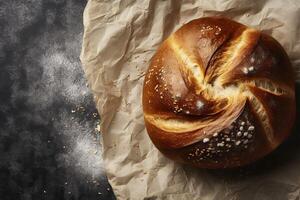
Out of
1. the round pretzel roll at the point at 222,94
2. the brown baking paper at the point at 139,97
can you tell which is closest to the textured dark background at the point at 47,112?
the brown baking paper at the point at 139,97

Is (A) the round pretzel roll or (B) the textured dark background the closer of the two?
(A) the round pretzel roll

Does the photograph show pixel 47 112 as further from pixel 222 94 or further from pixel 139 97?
pixel 222 94

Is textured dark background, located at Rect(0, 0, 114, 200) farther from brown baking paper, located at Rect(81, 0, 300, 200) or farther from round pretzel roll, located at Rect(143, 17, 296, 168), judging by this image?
round pretzel roll, located at Rect(143, 17, 296, 168)

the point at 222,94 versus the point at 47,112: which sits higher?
the point at 222,94

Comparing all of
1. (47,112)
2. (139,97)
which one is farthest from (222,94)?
(47,112)

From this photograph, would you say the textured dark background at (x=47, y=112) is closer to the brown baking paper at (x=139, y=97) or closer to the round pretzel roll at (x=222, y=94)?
the brown baking paper at (x=139, y=97)

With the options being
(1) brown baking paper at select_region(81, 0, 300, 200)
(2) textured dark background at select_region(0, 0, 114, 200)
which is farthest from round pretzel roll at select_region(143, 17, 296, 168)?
(2) textured dark background at select_region(0, 0, 114, 200)
